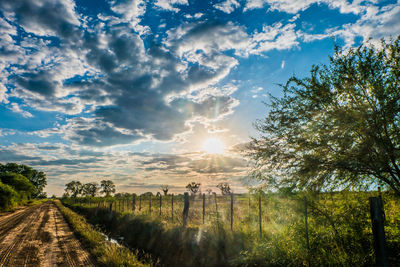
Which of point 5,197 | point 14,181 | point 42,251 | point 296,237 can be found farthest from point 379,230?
point 14,181

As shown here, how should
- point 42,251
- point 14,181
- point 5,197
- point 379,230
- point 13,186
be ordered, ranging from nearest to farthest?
point 379,230, point 42,251, point 5,197, point 13,186, point 14,181

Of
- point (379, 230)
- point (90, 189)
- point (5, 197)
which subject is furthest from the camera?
point (90, 189)

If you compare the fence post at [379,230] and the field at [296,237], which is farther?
the field at [296,237]

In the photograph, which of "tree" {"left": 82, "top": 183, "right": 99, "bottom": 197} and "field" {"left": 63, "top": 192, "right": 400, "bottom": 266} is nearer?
"field" {"left": 63, "top": 192, "right": 400, "bottom": 266}

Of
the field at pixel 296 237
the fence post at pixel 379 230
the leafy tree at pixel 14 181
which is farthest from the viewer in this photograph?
the leafy tree at pixel 14 181

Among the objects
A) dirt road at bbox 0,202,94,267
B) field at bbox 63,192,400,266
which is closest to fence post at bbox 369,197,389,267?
field at bbox 63,192,400,266

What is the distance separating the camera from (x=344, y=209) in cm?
642

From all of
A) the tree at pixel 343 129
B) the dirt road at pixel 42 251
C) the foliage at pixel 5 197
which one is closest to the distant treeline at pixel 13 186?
the foliage at pixel 5 197

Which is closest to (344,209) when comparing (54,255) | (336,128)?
(336,128)

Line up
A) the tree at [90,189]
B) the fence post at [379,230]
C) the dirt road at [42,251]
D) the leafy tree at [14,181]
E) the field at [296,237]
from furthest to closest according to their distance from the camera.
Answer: the tree at [90,189] → the leafy tree at [14,181] → the dirt road at [42,251] → the field at [296,237] → the fence post at [379,230]

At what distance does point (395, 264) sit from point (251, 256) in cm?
366

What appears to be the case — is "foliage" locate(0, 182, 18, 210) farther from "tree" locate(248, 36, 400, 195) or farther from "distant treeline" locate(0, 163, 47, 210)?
"tree" locate(248, 36, 400, 195)

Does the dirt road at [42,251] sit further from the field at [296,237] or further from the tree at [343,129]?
the tree at [343,129]

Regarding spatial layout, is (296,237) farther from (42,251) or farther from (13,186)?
(13,186)
